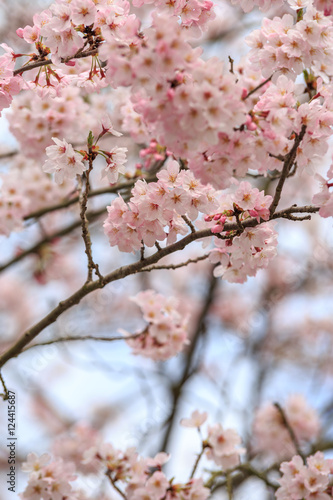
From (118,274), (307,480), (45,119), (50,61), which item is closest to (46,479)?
(118,274)

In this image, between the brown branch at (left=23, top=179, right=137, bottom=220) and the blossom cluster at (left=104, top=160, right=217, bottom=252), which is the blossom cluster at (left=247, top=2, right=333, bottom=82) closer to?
the blossom cluster at (left=104, top=160, right=217, bottom=252)

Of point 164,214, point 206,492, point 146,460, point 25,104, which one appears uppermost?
point 25,104

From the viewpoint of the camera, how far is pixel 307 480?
2.18 meters

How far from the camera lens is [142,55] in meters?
1.27

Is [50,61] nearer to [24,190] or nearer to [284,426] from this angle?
[24,190]

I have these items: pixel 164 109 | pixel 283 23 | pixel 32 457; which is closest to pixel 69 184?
pixel 32 457

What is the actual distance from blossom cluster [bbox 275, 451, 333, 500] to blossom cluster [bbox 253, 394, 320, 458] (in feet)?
7.27

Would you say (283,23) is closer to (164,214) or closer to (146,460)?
(164,214)

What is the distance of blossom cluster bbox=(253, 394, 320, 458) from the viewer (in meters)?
4.45

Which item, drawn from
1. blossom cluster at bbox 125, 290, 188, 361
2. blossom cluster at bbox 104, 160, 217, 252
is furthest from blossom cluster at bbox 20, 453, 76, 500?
blossom cluster at bbox 104, 160, 217, 252

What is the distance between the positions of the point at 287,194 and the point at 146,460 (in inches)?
194

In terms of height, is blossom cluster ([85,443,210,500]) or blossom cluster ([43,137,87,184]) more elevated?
blossom cluster ([43,137,87,184])

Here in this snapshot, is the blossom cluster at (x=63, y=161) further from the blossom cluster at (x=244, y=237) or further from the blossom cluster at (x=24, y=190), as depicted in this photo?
the blossom cluster at (x=24, y=190)

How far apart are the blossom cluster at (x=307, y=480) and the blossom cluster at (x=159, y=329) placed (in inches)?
33.0
